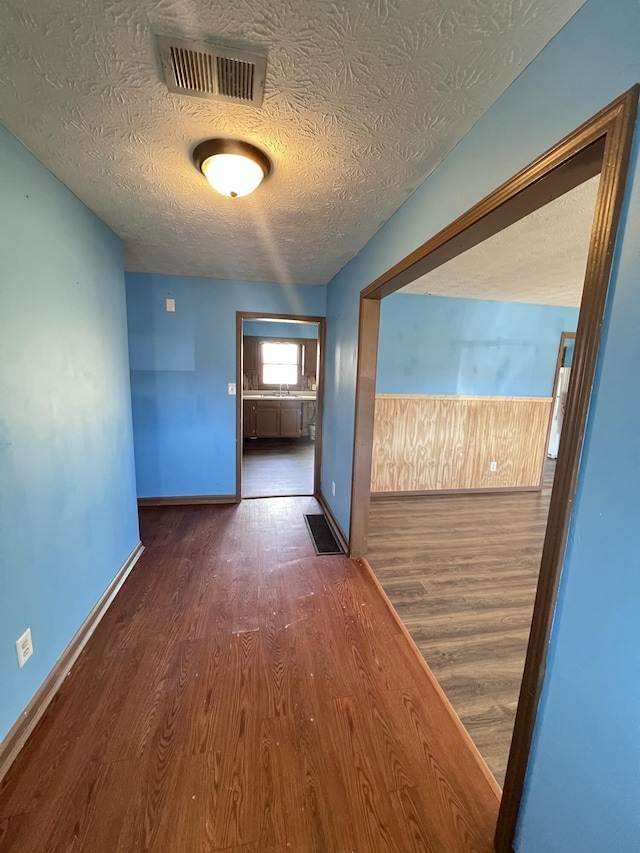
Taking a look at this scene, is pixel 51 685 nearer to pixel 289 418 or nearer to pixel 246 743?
pixel 246 743

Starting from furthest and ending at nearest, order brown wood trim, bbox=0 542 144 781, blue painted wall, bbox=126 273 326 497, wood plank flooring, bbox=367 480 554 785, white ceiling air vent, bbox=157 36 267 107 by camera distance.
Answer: blue painted wall, bbox=126 273 326 497
wood plank flooring, bbox=367 480 554 785
brown wood trim, bbox=0 542 144 781
white ceiling air vent, bbox=157 36 267 107

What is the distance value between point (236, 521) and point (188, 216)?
2458 millimetres

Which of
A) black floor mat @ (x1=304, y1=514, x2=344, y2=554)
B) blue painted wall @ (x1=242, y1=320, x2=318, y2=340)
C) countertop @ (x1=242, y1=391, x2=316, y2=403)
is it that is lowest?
black floor mat @ (x1=304, y1=514, x2=344, y2=554)

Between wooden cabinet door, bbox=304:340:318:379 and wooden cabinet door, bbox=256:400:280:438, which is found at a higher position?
wooden cabinet door, bbox=304:340:318:379

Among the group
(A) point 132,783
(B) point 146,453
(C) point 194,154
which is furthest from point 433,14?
(B) point 146,453

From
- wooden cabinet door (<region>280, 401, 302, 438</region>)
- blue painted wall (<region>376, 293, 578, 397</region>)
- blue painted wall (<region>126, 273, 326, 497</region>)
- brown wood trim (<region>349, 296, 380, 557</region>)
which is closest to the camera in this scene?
brown wood trim (<region>349, 296, 380, 557</region>)

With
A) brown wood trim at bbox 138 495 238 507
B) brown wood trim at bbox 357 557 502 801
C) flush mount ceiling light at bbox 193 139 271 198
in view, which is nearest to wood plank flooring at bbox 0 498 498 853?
brown wood trim at bbox 357 557 502 801

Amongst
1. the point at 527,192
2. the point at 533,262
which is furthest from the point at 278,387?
the point at 527,192

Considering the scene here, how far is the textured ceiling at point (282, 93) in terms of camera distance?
0.83 meters

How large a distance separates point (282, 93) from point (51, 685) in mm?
2477

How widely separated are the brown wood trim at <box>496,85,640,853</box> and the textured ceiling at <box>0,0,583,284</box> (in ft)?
1.35

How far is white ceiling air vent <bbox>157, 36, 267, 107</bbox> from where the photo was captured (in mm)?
918

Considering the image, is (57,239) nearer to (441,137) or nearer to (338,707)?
(441,137)

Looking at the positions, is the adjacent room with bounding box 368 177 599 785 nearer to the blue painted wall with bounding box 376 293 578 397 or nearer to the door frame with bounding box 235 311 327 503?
the blue painted wall with bounding box 376 293 578 397
